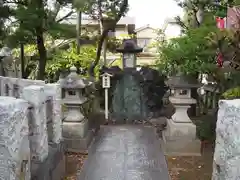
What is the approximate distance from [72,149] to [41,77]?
7.14ft

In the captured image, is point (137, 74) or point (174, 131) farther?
point (137, 74)

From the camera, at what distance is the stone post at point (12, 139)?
2748 mm

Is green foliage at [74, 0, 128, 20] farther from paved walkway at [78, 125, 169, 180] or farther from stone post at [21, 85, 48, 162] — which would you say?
stone post at [21, 85, 48, 162]

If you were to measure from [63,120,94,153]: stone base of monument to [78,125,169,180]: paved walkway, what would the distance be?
21 cm

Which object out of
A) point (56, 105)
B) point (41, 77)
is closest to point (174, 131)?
point (56, 105)

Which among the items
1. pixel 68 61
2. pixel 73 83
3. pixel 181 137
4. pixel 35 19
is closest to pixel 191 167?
pixel 181 137

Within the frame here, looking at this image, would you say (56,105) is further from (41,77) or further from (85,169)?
(41,77)

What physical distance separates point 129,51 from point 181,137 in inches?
186

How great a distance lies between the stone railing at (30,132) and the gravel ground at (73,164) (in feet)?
0.98

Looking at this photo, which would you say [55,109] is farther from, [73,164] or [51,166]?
[73,164]

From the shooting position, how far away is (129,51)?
35.4 feet

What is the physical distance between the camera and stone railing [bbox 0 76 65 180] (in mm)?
2779

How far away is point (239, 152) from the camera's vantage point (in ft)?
8.99

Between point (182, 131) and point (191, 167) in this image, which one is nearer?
point (191, 167)
